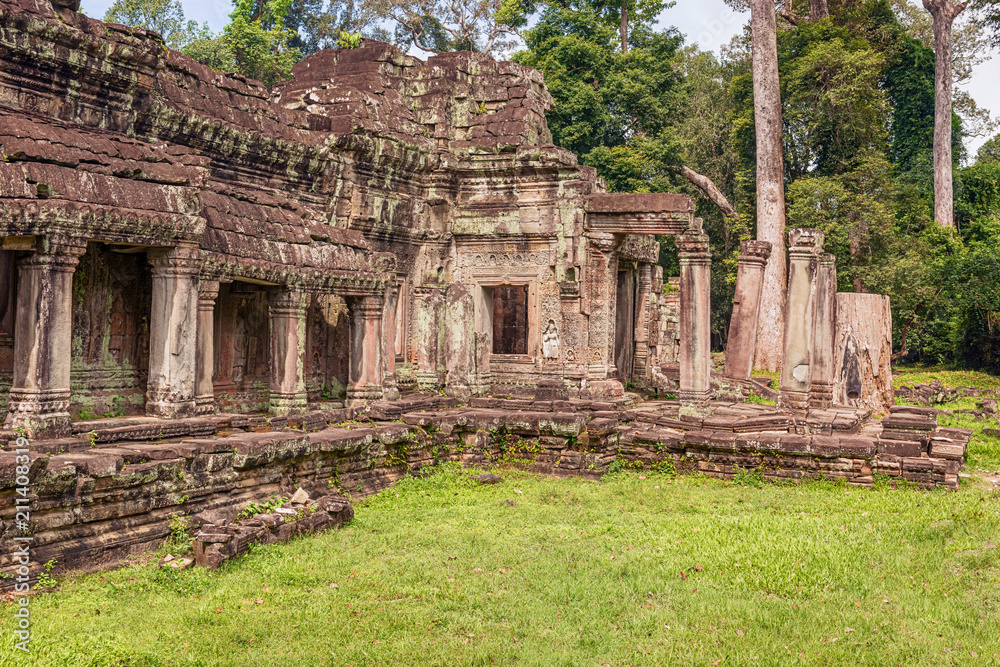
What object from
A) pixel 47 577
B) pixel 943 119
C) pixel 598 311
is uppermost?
pixel 943 119

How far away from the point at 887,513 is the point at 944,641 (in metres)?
3.73

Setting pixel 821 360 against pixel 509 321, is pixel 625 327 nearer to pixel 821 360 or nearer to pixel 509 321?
pixel 509 321

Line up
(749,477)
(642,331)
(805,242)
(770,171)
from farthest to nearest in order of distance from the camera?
1. (770,171)
2. (642,331)
3. (805,242)
4. (749,477)

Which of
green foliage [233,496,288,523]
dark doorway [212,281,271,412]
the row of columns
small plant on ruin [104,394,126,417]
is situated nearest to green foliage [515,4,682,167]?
the row of columns

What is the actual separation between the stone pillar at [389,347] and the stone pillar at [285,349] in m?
1.69

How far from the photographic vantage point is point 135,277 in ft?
33.1

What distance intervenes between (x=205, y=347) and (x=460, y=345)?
16.5ft

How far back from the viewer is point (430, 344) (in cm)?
1443

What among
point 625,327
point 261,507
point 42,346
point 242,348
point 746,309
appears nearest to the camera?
point 42,346

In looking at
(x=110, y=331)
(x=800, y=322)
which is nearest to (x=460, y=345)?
(x=800, y=322)

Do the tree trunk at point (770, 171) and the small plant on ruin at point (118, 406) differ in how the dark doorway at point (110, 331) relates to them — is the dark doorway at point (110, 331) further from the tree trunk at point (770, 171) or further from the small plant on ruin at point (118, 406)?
the tree trunk at point (770, 171)

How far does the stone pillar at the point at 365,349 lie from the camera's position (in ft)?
39.3

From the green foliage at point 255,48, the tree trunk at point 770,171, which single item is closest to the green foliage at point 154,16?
the green foliage at point 255,48

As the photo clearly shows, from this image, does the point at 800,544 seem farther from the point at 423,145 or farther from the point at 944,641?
the point at 423,145
